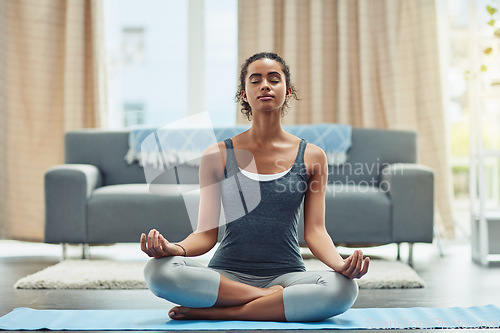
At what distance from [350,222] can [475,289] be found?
82 cm

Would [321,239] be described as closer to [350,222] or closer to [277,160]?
[277,160]

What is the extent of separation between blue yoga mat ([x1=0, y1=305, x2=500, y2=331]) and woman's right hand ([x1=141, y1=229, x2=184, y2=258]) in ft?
0.66

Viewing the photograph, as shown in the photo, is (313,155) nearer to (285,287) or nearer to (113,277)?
(285,287)

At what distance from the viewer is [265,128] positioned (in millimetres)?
1678

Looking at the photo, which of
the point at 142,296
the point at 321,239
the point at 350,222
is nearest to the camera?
the point at 321,239

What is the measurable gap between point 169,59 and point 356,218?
2.09m

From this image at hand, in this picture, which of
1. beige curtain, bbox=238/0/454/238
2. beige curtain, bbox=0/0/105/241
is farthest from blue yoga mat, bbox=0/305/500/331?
beige curtain, bbox=0/0/105/241

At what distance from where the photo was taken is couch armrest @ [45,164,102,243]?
300 cm

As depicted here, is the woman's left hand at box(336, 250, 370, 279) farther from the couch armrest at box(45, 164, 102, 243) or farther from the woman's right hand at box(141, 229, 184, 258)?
the couch armrest at box(45, 164, 102, 243)

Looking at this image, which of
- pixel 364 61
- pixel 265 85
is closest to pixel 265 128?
pixel 265 85

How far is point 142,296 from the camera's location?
7.04ft

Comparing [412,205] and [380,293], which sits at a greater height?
[412,205]

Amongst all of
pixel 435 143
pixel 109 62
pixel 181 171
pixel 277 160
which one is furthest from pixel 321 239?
pixel 109 62

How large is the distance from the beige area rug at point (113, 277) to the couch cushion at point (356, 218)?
0.66 feet
